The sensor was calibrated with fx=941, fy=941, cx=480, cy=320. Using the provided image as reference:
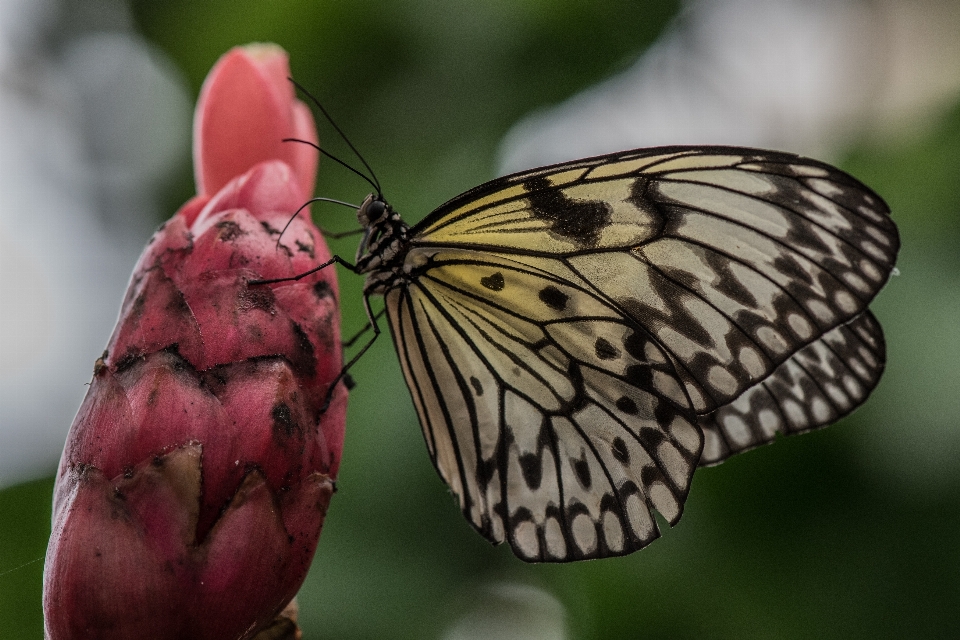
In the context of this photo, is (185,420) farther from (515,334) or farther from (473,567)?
(473,567)

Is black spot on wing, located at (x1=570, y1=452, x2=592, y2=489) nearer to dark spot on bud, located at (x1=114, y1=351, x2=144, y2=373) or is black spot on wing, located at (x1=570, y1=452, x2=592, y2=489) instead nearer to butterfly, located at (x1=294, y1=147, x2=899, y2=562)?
butterfly, located at (x1=294, y1=147, x2=899, y2=562)

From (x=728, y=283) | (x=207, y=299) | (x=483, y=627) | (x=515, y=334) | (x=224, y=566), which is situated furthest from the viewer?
(x=483, y=627)

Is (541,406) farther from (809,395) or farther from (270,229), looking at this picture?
(270,229)

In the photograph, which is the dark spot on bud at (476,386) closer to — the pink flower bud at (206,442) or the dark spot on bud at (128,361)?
the pink flower bud at (206,442)

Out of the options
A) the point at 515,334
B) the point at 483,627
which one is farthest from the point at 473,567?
the point at 515,334

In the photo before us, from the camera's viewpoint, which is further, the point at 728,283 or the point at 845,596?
the point at 845,596

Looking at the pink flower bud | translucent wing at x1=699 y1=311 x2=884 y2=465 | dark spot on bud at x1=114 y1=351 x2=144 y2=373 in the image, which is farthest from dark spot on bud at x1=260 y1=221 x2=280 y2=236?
translucent wing at x1=699 y1=311 x2=884 y2=465

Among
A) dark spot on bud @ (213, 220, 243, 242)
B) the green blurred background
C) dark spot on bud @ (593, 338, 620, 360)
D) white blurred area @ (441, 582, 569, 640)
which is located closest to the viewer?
dark spot on bud @ (213, 220, 243, 242)
